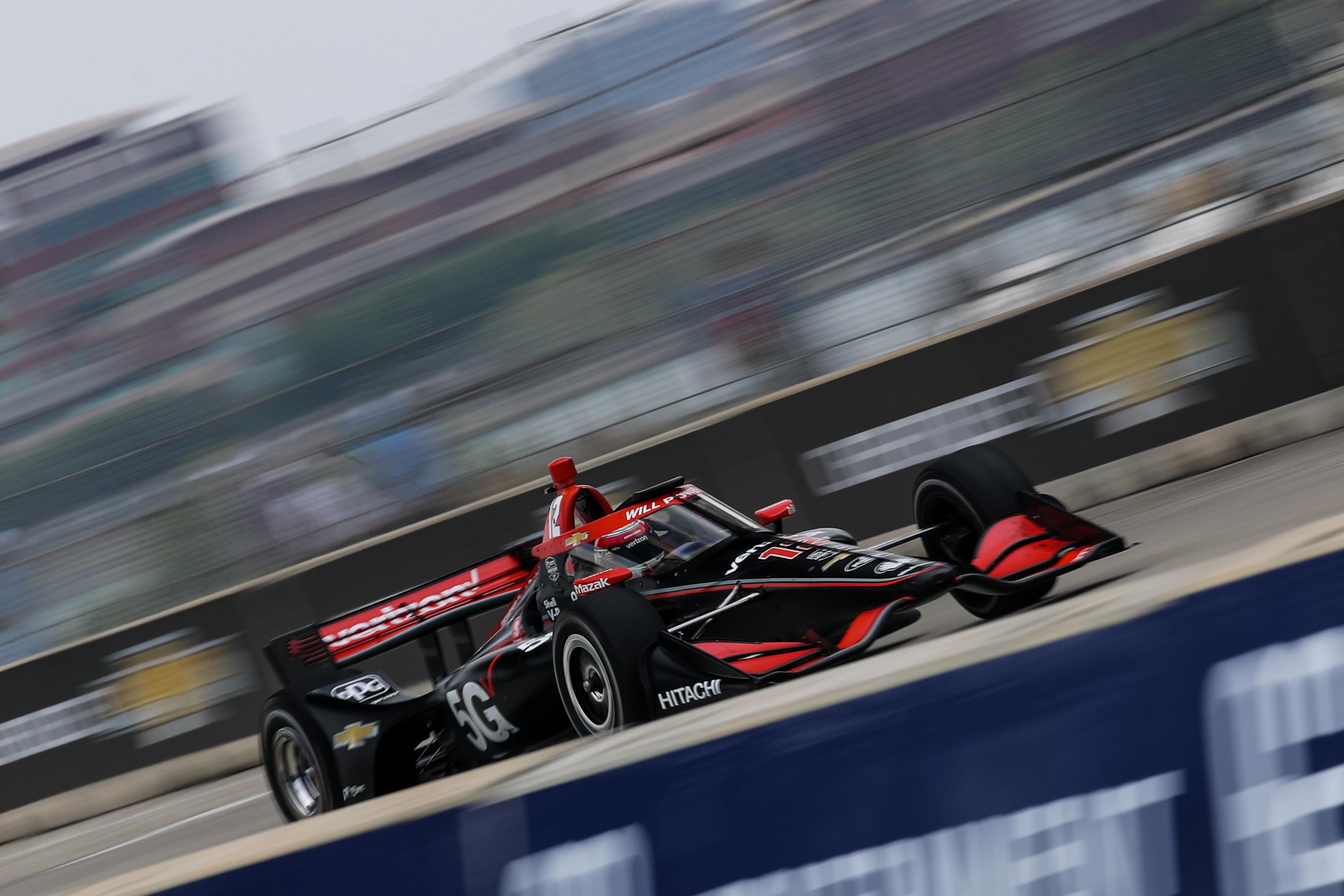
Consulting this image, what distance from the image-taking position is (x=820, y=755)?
238 cm

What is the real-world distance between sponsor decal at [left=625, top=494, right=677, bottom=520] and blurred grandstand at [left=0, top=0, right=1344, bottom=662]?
149 inches

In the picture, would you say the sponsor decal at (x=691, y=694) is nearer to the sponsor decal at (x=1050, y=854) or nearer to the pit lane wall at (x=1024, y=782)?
the pit lane wall at (x=1024, y=782)

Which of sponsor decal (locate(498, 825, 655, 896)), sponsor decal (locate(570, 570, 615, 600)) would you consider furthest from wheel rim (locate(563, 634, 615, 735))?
sponsor decal (locate(498, 825, 655, 896))

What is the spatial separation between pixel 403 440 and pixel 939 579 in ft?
19.5

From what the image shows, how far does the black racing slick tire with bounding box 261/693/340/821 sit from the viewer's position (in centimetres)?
559

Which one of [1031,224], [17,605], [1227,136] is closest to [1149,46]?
[1227,136]

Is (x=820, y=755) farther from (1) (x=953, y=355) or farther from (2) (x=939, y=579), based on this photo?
(1) (x=953, y=355)

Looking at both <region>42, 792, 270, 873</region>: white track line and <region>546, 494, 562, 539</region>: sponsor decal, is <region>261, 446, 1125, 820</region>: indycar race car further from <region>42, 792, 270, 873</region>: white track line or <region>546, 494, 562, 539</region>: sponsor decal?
<region>42, 792, 270, 873</region>: white track line

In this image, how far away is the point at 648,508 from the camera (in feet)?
18.0

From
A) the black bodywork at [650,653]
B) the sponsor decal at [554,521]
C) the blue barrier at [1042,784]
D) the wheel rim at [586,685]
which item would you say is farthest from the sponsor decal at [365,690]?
the blue barrier at [1042,784]

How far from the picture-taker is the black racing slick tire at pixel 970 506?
5.20 meters

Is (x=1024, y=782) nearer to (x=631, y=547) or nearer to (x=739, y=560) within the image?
(x=739, y=560)

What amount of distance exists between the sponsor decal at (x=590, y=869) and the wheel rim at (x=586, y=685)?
7.03 feet

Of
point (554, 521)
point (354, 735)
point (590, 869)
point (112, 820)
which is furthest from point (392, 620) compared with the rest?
point (112, 820)
